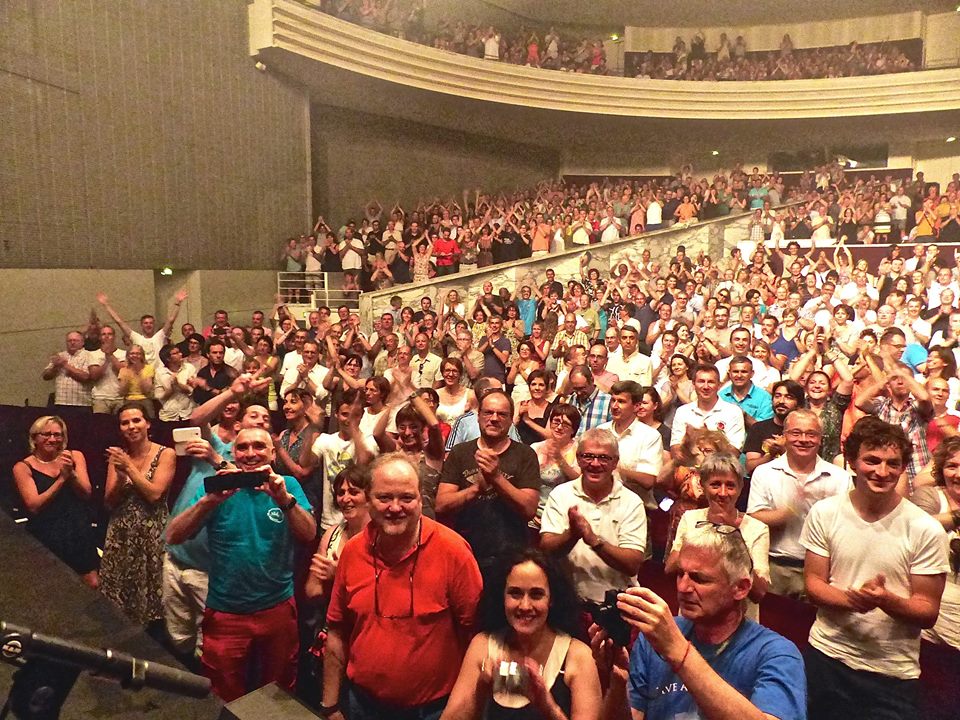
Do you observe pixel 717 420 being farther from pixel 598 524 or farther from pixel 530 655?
pixel 530 655

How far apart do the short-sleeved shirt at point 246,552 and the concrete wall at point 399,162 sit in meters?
13.7

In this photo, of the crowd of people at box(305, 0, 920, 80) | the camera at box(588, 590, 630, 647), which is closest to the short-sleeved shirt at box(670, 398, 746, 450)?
the camera at box(588, 590, 630, 647)

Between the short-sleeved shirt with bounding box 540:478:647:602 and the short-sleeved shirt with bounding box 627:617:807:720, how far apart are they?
101 cm

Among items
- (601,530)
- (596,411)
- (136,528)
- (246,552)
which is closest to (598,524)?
(601,530)

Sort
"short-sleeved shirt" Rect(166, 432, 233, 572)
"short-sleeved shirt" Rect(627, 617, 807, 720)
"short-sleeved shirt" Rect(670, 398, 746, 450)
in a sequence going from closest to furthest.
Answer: "short-sleeved shirt" Rect(627, 617, 807, 720), "short-sleeved shirt" Rect(166, 432, 233, 572), "short-sleeved shirt" Rect(670, 398, 746, 450)

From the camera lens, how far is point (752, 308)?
28.7ft

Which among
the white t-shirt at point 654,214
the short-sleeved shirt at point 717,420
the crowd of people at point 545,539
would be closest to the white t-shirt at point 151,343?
the crowd of people at point 545,539

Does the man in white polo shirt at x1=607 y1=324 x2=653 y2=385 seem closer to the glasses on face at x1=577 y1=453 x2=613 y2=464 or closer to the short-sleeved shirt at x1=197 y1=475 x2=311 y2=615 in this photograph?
the glasses on face at x1=577 y1=453 x2=613 y2=464

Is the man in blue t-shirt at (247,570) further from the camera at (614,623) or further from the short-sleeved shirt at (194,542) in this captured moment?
the camera at (614,623)

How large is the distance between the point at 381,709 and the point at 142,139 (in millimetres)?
10923

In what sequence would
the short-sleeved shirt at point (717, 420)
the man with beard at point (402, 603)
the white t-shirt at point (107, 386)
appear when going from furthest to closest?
the white t-shirt at point (107, 386) < the short-sleeved shirt at point (717, 420) < the man with beard at point (402, 603)

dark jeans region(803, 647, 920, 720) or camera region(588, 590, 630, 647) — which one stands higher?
camera region(588, 590, 630, 647)

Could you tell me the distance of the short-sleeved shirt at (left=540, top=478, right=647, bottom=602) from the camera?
10.2 feet

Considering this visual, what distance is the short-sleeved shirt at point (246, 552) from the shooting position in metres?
3.07
